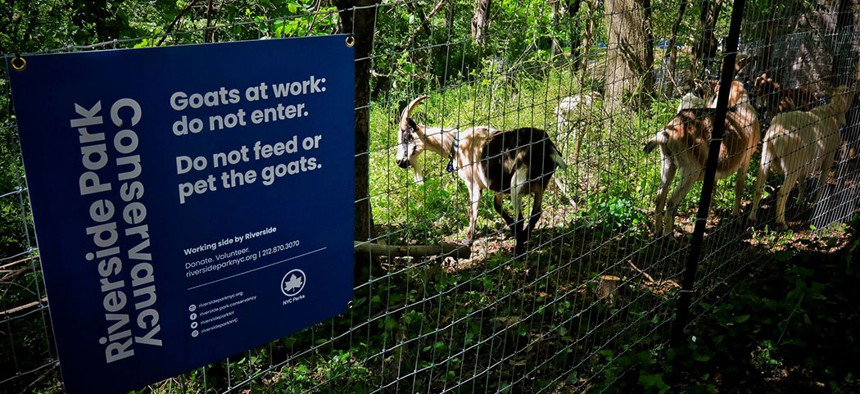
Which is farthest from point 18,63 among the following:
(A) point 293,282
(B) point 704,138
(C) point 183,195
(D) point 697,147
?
(D) point 697,147

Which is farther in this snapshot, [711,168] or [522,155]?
[522,155]

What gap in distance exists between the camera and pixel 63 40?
17.1ft

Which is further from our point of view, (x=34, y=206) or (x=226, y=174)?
(x=226, y=174)

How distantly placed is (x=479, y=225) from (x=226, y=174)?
5.21 m

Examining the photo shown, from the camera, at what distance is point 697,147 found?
20.2 ft

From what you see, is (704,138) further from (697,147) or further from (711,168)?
(711,168)

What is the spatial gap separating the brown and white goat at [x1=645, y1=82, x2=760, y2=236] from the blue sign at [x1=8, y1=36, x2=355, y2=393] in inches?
146

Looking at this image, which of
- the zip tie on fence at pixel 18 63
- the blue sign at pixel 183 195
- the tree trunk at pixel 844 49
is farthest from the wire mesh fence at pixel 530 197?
the zip tie on fence at pixel 18 63

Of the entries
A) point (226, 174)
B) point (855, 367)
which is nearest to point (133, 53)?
→ point (226, 174)

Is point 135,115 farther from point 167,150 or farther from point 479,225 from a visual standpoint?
point 479,225

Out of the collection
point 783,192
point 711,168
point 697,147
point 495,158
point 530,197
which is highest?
point 711,168

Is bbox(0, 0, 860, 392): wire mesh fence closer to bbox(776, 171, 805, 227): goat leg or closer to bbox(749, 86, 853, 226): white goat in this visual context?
bbox(749, 86, 853, 226): white goat

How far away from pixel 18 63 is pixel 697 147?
538cm

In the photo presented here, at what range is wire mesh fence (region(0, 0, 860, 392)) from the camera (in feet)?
12.5
